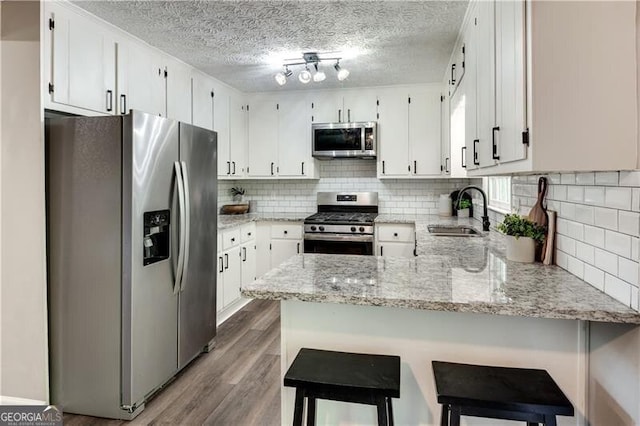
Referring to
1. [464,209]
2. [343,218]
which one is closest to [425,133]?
[464,209]

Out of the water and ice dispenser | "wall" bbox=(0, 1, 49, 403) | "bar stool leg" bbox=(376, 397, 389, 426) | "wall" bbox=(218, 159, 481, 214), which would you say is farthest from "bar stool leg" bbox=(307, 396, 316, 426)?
"wall" bbox=(218, 159, 481, 214)

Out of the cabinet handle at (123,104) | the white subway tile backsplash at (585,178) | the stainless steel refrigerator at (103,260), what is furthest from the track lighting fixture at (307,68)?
the white subway tile backsplash at (585,178)

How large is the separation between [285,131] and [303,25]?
6.47 feet

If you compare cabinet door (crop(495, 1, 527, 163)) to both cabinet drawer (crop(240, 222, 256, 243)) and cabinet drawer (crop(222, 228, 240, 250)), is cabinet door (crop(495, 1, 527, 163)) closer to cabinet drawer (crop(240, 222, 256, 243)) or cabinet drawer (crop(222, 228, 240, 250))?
cabinet drawer (crop(222, 228, 240, 250))

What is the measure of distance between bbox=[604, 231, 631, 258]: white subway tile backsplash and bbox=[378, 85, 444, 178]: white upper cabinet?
2.94 meters

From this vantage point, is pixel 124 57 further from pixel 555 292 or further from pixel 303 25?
pixel 555 292

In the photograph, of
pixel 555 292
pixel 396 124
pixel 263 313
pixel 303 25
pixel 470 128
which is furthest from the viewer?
pixel 396 124

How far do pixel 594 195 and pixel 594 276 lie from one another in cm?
29

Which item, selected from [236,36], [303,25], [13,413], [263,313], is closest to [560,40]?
[303,25]

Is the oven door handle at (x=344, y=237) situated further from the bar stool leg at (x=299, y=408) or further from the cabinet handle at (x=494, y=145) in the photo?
the bar stool leg at (x=299, y=408)

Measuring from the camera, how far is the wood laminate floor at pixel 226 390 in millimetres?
2117

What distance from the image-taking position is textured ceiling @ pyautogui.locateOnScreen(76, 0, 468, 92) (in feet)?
7.59

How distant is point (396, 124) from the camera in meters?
4.22

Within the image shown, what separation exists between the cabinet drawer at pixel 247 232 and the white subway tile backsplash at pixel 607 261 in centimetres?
321
